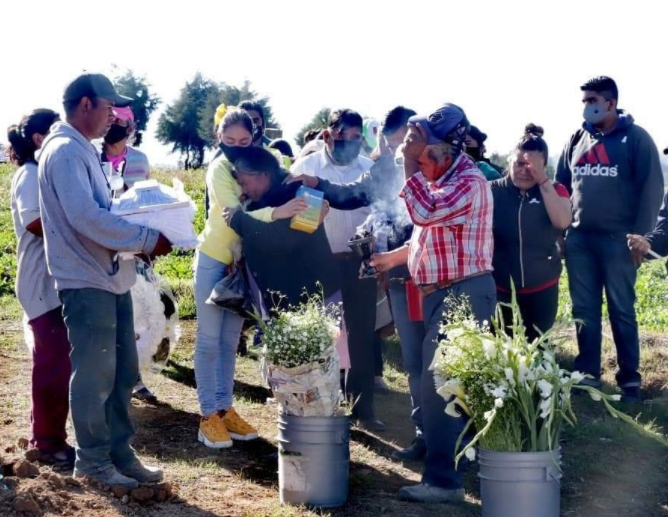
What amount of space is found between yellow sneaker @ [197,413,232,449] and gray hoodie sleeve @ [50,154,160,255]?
1846mm

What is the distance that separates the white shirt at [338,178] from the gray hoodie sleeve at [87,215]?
7.61ft

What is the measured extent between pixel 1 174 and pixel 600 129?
68.6ft

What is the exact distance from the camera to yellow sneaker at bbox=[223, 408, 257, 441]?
6.46 meters

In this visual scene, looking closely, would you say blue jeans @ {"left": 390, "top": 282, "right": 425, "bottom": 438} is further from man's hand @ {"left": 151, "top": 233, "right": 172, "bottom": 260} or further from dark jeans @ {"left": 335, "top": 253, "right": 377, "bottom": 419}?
man's hand @ {"left": 151, "top": 233, "right": 172, "bottom": 260}

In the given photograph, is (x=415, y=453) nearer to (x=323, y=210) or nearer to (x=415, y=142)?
(x=323, y=210)

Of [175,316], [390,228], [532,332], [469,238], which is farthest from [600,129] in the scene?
[175,316]

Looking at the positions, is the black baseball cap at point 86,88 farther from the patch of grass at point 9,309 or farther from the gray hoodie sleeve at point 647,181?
the patch of grass at point 9,309

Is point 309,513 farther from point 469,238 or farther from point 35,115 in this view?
point 35,115

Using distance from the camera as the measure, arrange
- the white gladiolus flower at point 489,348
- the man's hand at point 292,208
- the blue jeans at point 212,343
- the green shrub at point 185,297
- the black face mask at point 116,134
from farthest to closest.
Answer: the green shrub at point 185,297, the black face mask at point 116,134, the blue jeans at point 212,343, the man's hand at point 292,208, the white gladiolus flower at point 489,348

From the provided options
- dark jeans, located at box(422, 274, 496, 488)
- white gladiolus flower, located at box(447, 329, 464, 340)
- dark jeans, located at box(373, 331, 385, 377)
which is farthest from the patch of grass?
white gladiolus flower, located at box(447, 329, 464, 340)

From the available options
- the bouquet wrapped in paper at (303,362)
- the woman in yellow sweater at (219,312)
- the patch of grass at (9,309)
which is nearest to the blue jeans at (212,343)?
the woman in yellow sweater at (219,312)

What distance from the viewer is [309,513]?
5.06m

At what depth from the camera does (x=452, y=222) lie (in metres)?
5.13

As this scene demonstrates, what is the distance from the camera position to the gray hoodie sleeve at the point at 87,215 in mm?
4828
